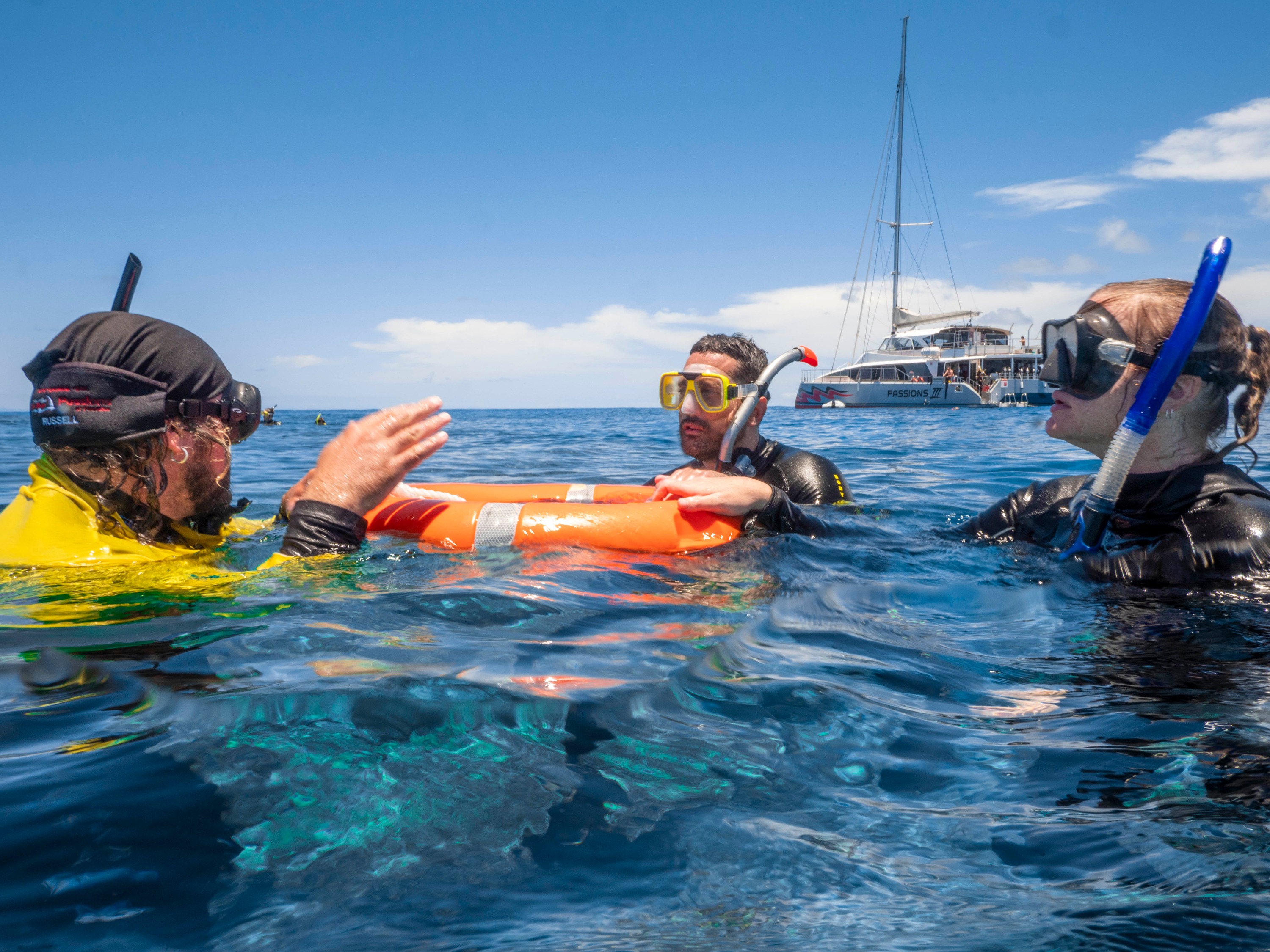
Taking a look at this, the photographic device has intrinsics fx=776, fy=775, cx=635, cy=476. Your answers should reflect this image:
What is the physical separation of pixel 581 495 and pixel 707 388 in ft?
3.44

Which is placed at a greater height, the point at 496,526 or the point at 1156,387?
the point at 1156,387

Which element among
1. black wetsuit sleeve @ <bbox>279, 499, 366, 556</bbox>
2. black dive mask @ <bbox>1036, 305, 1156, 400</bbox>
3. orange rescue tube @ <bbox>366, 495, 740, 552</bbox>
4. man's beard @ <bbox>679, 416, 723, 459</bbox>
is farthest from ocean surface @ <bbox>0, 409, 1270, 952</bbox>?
man's beard @ <bbox>679, 416, 723, 459</bbox>

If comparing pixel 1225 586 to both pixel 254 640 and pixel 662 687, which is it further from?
pixel 254 640

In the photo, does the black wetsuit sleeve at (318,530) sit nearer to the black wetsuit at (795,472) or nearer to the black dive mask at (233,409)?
the black dive mask at (233,409)

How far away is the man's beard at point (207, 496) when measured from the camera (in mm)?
2672

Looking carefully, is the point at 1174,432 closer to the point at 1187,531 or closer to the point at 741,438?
the point at 1187,531

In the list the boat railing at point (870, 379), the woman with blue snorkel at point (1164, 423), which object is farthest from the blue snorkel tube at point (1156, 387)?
the boat railing at point (870, 379)

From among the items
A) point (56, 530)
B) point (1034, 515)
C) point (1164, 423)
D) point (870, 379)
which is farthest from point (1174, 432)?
point (870, 379)

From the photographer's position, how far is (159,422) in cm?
249

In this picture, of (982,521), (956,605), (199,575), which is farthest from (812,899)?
(982,521)

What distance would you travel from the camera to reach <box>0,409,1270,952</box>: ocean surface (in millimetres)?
1077

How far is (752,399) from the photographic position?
14.9 feet

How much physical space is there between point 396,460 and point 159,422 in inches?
29.7

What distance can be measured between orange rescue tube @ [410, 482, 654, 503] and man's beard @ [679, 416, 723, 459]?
0.63m
